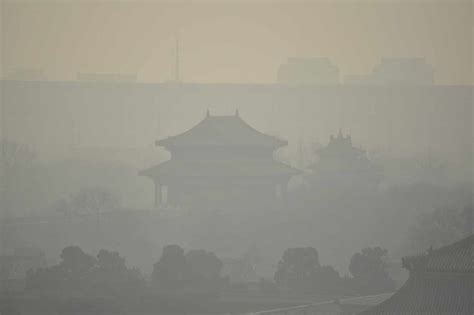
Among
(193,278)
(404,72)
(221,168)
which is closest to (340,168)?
(221,168)

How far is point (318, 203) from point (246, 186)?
3095mm

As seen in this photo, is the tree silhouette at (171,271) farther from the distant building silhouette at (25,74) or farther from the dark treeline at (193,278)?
the distant building silhouette at (25,74)

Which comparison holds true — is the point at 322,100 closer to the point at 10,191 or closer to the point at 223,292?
the point at 10,191

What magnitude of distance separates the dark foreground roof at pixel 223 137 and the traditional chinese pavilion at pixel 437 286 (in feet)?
73.5

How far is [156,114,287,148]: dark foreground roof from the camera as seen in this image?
51656mm

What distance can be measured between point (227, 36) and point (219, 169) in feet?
40.6

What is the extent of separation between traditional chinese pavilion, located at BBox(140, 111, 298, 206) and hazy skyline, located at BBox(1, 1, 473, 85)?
8972 mm

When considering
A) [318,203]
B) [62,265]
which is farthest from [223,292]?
[318,203]

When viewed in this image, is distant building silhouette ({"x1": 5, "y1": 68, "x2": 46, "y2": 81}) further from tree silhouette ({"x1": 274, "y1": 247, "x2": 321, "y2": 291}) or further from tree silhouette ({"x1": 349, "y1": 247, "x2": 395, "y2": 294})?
tree silhouette ({"x1": 349, "y1": 247, "x2": 395, "y2": 294})

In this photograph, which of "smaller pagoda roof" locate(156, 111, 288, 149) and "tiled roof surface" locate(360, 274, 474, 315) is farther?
"smaller pagoda roof" locate(156, 111, 288, 149)

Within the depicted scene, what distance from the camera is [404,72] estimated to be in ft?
200

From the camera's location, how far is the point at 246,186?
51750mm

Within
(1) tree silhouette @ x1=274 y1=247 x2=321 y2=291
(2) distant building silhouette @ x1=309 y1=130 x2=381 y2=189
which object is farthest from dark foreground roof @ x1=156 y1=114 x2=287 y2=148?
(1) tree silhouette @ x1=274 y1=247 x2=321 y2=291

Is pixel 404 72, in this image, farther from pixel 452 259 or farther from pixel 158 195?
pixel 452 259
